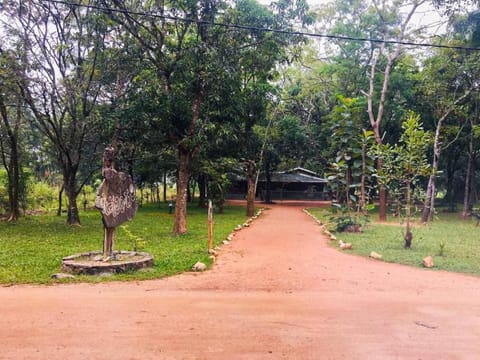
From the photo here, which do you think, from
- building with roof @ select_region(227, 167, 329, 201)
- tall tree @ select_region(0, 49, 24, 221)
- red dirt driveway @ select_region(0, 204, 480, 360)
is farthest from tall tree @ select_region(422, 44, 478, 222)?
building with roof @ select_region(227, 167, 329, 201)

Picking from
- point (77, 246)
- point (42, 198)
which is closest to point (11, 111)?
point (42, 198)

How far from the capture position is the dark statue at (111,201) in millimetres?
8070

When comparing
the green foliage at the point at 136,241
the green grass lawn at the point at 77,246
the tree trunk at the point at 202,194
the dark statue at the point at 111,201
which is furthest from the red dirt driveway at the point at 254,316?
the tree trunk at the point at 202,194

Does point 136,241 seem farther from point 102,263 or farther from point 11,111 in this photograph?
point 11,111

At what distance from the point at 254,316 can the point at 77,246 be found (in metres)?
7.18

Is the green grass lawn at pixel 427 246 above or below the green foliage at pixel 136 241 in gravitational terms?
below

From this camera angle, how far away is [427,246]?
38.0 feet

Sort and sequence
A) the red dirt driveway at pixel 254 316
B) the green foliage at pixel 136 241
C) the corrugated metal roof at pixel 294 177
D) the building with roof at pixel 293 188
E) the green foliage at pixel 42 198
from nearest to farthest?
the red dirt driveway at pixel 254 316 < the green foliage at pixel 136 241 < the green foliage at pixel 42 198 < the corrugated metal roof at pixel 294 177 < the building with roof at pixel 293 188

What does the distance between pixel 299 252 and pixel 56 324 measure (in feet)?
22.2

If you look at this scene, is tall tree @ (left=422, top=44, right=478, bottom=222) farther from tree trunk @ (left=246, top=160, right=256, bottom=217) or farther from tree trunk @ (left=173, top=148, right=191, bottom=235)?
tree trunk @ (left=173, top=148, right=191, bottom=235)

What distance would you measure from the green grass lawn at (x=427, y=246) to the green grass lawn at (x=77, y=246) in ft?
13.9

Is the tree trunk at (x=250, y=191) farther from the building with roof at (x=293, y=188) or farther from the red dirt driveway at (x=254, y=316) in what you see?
the building with roof at (x=293, y=188)

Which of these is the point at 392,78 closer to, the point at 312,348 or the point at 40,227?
the point at 40,227

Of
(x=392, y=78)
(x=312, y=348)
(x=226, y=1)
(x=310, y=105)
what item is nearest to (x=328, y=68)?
(x=392, y=78)
